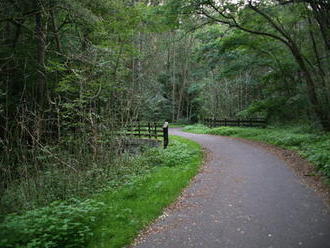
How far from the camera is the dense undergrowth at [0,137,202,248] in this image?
331cm

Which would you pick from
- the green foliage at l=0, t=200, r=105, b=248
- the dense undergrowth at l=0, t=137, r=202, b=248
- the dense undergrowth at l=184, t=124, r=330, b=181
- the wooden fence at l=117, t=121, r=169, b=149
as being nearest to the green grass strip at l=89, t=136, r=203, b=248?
the dense undergrowth at l=0, t=137, r=202, b=248

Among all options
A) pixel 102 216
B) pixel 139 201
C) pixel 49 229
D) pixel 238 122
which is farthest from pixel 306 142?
pixel 49 229

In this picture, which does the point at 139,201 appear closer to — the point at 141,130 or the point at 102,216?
the point at 102,216

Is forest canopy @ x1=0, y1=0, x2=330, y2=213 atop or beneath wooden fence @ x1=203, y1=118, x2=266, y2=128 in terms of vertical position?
atop

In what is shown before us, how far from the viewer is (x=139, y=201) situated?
493 centimetres

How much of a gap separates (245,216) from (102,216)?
105 inches

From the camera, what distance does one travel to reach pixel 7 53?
10.1 metres

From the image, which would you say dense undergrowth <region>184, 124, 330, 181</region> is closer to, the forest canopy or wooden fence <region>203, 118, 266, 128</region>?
the forest canopy

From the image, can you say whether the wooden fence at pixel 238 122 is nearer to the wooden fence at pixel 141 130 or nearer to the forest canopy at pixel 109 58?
the forest canopy at pixel 109 58

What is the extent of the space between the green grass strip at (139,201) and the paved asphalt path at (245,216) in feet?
0.82

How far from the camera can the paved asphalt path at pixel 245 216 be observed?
344 cm

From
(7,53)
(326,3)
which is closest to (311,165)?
(326,3)

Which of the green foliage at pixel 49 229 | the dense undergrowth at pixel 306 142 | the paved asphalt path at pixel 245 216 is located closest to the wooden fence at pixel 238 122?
the dense undergrowth at pixel 306 142

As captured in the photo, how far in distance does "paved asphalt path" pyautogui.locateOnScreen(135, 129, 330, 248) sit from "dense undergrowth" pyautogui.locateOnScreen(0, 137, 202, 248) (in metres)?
0.35
